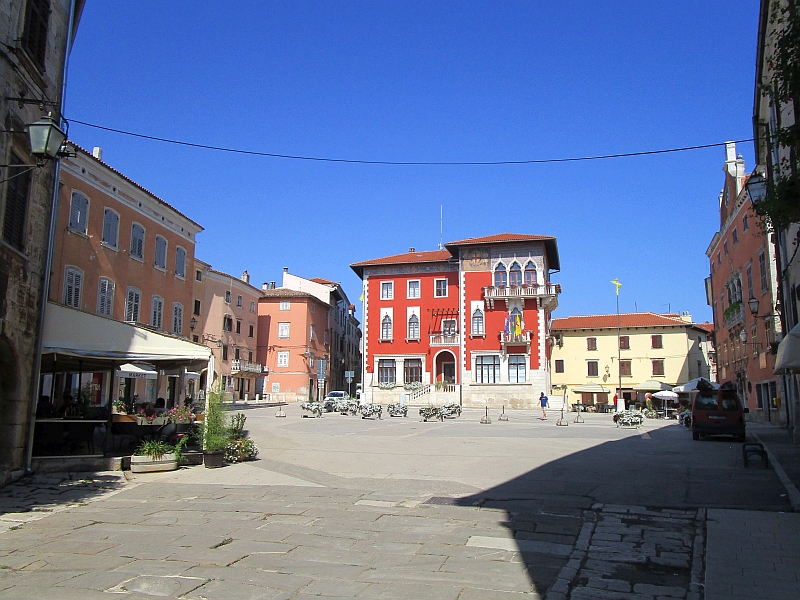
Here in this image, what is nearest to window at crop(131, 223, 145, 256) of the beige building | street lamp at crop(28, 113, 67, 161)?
street lamp at crop(28, 113, 67, 161)

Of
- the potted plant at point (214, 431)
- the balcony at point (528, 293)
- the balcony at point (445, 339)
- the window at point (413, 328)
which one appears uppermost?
the balcony at point (528, 293)

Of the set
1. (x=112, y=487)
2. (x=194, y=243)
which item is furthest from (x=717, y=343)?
(x=112, y=487)

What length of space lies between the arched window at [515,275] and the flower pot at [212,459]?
39.8m

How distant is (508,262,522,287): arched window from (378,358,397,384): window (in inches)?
468

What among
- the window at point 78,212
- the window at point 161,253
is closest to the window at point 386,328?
the window at point 161,253

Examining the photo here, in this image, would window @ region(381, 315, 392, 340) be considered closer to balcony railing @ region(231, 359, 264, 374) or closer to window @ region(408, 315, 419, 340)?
window @ region(408, 315, 419, 340)

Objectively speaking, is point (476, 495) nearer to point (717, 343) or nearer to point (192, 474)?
point (192, 474)

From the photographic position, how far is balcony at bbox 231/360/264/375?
184 ft

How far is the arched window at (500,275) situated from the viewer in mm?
51125

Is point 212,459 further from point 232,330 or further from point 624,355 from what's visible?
point 624,355

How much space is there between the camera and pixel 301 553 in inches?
250

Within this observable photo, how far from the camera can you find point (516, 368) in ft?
164

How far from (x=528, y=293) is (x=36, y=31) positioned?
4217 cm

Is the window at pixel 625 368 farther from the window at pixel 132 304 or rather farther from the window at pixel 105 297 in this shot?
the window at pixel 105 297
